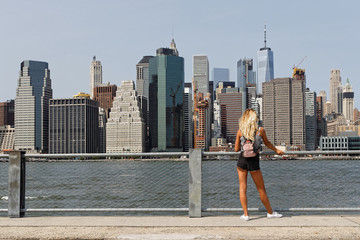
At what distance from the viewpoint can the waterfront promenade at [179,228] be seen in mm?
6391

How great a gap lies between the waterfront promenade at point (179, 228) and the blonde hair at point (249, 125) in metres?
1.46

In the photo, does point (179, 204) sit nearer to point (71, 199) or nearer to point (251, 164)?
point (71, 199)

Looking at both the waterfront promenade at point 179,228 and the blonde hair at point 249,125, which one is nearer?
the waterfront promenade at point 179,228

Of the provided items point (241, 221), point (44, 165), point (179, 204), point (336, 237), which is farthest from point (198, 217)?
point (179, 204)

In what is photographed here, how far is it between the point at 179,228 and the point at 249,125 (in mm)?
2213

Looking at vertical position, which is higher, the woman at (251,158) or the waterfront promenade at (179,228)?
the woman at (251,158)

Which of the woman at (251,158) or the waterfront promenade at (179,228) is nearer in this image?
the waterfront promenade at (179,228)

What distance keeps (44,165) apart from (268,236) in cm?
737

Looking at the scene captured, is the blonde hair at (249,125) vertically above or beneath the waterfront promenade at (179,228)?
above

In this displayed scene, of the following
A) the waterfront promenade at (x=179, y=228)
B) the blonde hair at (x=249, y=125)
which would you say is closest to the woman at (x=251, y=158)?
the blonde hair at (x=249, y=125)

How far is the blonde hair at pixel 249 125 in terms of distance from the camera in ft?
25.9

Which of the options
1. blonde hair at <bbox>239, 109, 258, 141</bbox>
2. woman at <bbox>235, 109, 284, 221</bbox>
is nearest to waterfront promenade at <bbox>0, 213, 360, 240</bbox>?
woman at <bbox>235, 109, 284, 221</bbox>

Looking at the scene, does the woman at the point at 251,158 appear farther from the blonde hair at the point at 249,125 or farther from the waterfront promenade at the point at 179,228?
the waterfront promenade at the point at 179,228

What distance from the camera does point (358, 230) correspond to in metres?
6.58
